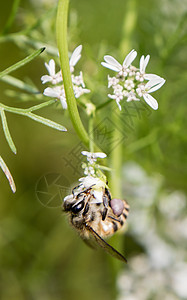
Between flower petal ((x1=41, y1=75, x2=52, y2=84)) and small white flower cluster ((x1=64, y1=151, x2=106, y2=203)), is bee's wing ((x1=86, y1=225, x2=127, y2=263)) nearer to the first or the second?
small white flower cluster ((x1=64, y1=151, x2=106, y2=203))

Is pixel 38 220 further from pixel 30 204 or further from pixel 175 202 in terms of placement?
pixel 175 202

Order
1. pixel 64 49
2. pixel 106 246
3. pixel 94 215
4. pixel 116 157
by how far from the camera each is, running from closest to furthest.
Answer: pixel 64 49 < pixel 106 246 < pixel 94 215 < pixel 116 157

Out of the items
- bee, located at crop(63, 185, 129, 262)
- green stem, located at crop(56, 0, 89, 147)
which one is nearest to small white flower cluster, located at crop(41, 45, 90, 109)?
green stem, located at crop(56, 0, 89, 147)

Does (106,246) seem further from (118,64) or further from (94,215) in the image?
(118,64)

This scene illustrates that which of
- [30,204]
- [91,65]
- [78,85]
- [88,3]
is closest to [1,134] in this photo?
[30,204]

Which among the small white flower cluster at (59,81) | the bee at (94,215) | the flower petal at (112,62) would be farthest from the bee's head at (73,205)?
the flower petal at (112,62)

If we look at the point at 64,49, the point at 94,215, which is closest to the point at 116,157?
the point at 94,215

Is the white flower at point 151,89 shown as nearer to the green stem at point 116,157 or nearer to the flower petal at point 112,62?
the flower petal at point 112,62
